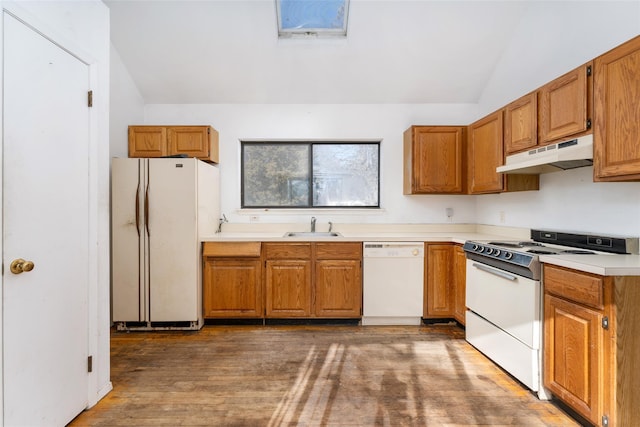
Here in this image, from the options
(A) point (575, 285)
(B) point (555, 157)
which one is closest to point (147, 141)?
(B) point (555, 157)

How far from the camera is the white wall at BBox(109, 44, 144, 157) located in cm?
323

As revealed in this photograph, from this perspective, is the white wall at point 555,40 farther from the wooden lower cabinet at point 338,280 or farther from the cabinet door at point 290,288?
the cabinet door at point 290,288

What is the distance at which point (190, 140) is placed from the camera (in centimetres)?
346

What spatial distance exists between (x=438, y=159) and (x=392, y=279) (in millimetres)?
1397

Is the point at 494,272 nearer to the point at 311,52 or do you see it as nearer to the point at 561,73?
the point at 561,73

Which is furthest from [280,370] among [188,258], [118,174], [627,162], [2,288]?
[627,162]

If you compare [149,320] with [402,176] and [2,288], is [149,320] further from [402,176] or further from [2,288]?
[402,176]

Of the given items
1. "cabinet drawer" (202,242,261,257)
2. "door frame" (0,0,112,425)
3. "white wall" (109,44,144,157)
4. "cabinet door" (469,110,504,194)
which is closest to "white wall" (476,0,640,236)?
"cabinet door" (469,110,504,194)

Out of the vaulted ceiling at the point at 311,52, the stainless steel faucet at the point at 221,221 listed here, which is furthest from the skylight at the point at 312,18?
the stainless steel faucet at the point at 221,221

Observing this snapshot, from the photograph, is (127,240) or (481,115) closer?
(127,240)

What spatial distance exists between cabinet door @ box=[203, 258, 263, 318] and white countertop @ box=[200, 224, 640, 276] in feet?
0.90

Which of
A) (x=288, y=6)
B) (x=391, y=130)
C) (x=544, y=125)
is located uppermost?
(x=288, y=6)

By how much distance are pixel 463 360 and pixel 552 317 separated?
0.84 m

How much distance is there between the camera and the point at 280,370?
235 centimetres
